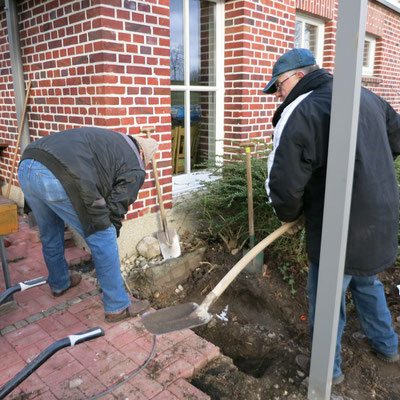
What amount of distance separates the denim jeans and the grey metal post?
311 millimetres

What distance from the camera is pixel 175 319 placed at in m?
1.89

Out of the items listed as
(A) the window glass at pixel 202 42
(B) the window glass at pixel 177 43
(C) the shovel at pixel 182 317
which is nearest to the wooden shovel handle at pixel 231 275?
(C) the shovel at pixel 182 317

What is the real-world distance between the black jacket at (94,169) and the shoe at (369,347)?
6.44 ft

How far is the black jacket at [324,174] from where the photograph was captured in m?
1.92

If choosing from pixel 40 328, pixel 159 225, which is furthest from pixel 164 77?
pixel 40 328

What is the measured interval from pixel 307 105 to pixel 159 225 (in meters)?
2.45

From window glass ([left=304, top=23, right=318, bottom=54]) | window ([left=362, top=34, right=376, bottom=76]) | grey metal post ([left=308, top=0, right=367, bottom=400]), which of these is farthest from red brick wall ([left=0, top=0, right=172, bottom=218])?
window ([left=362, top=34, right=376, bottom=76])

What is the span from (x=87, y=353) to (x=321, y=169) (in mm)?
1917

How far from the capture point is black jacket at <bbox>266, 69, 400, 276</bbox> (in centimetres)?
192

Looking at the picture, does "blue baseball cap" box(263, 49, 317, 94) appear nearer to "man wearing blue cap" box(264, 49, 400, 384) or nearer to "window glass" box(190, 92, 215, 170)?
"man wearing blue cap" box(264, 49, 400, 384)

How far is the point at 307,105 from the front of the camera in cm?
193

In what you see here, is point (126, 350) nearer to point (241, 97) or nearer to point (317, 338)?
point (317, 338)

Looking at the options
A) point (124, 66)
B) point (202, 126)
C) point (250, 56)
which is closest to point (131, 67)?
point (124, 66)

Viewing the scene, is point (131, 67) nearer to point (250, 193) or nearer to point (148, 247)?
point (250, 193)
